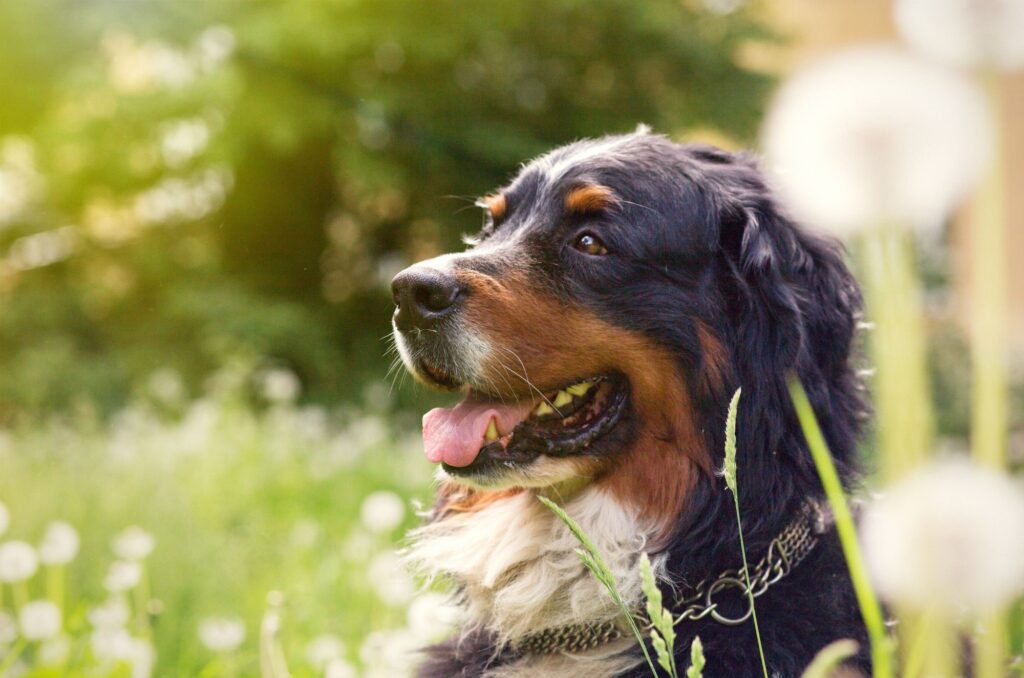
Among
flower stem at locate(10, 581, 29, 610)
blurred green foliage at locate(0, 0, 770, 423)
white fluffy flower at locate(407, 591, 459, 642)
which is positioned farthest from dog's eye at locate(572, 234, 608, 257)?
blurred green foliage at locate(0, 0, 770, 423)

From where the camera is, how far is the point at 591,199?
2.48m

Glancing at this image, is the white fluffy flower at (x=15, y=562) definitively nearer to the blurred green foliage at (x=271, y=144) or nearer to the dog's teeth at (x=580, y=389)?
the dog's teeth at (x=580, y=389)

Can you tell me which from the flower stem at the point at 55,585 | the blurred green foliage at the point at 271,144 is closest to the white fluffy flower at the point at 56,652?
the flower stem at the point at 55,585

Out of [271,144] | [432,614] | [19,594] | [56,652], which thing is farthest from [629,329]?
[271,144]

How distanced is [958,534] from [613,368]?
159 centimetres

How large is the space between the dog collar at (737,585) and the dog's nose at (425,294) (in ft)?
2.60

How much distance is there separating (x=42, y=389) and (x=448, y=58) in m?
4.45

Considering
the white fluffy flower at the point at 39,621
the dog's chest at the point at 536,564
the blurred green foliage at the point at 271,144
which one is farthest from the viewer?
the blurred green foliage at the point at 271,144

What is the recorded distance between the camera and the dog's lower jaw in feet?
7.44

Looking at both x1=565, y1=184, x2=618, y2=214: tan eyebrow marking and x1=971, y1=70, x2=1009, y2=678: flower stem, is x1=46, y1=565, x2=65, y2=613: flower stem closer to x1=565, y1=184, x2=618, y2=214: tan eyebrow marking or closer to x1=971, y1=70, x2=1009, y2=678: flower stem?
x1=565, y1=184, x2=618, y2=214: tan eyebrow marking

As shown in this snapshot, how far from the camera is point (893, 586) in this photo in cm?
87

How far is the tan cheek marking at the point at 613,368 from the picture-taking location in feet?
7.52

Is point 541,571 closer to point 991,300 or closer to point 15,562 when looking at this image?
point 15,562

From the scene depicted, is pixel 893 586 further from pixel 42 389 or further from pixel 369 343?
pixel 42 389
